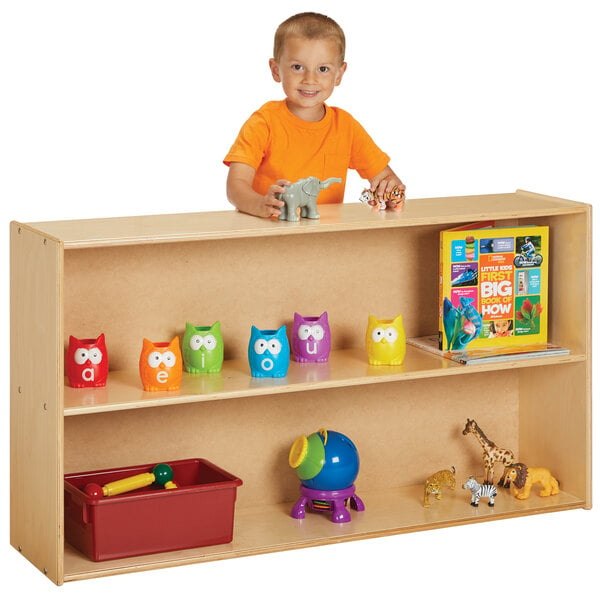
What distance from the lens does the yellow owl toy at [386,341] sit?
4.75m

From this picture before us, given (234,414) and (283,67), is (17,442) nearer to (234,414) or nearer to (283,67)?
(234,414)

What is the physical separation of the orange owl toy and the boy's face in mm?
981

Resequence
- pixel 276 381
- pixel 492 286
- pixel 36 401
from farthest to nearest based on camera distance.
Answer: pixel 492 286
pixel 276 381
pixel 36 401

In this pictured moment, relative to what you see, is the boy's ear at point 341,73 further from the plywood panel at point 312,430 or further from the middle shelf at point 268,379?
the plywood panel at point 312,430

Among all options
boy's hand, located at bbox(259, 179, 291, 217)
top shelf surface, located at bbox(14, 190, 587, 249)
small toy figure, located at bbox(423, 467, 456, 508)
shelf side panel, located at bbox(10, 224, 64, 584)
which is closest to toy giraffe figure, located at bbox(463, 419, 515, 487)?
small toy figure, located at bbox(423, 467, 456, 508)

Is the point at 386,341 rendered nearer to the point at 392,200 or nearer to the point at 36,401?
the point at 392,200

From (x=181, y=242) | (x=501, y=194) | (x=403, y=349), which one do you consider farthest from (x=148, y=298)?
(x=501, y=194)

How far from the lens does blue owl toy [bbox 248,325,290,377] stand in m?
4.59

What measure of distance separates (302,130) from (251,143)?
19 centimetres

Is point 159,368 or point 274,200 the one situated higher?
point 274,200

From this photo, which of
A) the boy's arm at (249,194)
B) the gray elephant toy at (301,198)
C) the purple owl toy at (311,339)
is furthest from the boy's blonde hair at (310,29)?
the purple owl toy at (311,339)

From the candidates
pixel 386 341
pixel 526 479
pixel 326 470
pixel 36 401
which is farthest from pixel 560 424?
pixel 36 401

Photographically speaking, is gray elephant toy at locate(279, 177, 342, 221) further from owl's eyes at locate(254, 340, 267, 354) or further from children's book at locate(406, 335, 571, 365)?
children's book at locate(406, 335, 571, 365)

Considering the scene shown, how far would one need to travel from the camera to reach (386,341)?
4.75 metres
